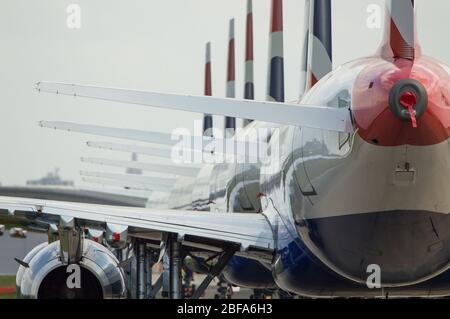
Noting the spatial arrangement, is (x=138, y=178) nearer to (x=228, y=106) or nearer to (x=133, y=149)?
(x=133, y=149)

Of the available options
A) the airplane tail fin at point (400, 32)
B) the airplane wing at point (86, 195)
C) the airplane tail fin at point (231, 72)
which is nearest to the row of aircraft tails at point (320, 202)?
the airplane tail fin at point (400, 32)

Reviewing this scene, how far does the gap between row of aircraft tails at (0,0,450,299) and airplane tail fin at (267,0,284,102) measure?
21.5ft

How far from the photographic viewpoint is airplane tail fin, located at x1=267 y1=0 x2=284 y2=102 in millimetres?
32156

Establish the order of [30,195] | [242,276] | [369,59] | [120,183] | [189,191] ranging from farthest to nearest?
[30,195], [120,183], [189,191], [242,276], [369,59]

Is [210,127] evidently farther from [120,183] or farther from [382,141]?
[382,141]

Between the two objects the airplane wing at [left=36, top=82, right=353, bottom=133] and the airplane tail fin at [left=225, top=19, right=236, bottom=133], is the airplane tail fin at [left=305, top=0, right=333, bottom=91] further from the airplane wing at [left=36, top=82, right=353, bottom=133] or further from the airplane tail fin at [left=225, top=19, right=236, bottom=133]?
the airplane tail fin at [left=225, top=19, right=236, bottom=133]

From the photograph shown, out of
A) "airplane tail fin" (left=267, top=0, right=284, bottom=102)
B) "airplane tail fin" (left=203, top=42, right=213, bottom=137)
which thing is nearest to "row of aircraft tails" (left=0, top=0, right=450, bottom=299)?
"airplane tail fin" (left=267, top=0, right=284, bottom=102)

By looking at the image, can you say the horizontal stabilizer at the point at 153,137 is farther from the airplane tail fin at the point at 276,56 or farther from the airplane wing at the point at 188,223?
the airplane tail fin at the point at 276,56

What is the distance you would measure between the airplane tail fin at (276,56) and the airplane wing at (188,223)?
11675 mm

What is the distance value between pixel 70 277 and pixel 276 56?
13.9 metres
